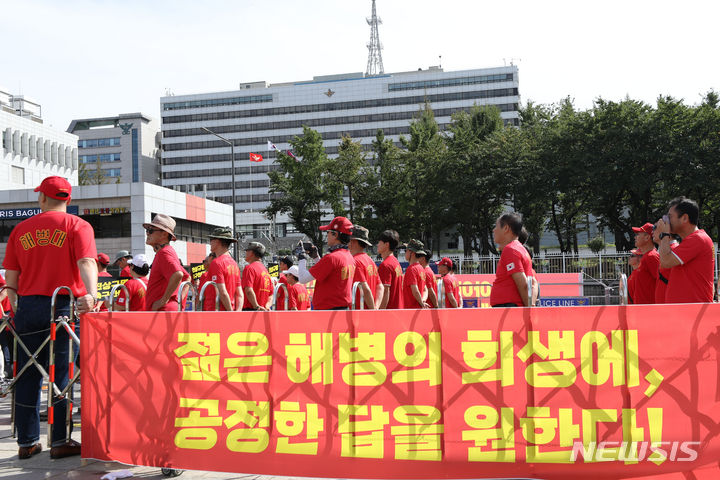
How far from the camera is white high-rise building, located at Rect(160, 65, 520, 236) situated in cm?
9231

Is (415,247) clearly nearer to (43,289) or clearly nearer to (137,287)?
(137,287)

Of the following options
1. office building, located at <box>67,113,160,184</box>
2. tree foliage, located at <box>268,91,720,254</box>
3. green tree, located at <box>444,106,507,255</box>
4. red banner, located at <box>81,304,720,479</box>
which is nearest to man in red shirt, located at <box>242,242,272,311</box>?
red banner, located at <box>81,304,720,479</box>

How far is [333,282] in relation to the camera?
6.26 meters

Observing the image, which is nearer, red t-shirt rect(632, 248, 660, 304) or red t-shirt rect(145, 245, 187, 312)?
red t-shirt rect(145, 245, 187, 312)

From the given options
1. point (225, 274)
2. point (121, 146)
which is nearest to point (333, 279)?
point (225, 274)

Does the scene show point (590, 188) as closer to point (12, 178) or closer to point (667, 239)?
point (667, 239)

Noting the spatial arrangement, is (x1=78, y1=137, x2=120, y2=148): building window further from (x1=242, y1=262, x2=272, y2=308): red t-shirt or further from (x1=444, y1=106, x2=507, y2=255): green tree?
(x1=242, y1=262, x2=272, y2=308): red t-shirt

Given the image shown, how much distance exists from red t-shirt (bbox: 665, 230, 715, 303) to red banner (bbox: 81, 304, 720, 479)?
5.13 feet

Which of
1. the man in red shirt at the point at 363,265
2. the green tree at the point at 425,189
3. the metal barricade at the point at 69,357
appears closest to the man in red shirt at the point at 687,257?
the man in red shirt at the point at 363,265

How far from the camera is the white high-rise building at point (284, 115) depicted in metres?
92.3

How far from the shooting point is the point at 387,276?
8.07 meters

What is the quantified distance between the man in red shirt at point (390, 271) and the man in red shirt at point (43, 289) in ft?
12.4

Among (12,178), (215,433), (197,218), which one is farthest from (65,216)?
(12,178)

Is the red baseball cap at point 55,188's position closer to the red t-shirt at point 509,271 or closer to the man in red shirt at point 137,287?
the man in red shirt at point 137,287
